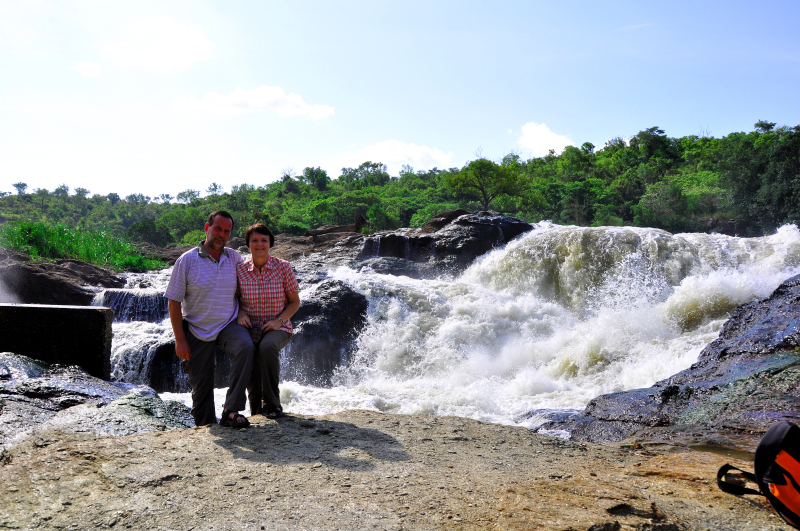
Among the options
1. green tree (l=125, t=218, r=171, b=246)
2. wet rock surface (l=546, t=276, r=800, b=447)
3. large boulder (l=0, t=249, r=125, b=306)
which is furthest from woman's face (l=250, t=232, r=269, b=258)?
green tree (l=125, t=218, r=171, b=246)

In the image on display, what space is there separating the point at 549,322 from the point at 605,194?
87.3 feet

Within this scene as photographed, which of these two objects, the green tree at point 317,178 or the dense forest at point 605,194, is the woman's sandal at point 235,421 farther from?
the green tree at point 317,178

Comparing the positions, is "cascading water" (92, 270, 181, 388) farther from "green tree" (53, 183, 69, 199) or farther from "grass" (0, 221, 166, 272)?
"green tree" (53, 183, 69, 199)

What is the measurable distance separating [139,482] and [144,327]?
8.45 m

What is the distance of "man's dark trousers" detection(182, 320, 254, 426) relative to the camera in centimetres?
346

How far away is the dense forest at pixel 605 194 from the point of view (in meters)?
27.3

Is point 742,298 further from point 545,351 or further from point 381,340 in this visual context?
point 381,340

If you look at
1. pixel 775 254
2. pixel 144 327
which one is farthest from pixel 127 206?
pixel 775 254

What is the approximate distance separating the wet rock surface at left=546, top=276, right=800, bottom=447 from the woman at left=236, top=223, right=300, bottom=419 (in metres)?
3.03

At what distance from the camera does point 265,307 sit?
12.1 ft

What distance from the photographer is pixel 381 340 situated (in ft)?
33.9

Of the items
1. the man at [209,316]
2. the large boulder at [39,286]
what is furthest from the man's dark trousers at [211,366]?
the large boulder at [39,286]

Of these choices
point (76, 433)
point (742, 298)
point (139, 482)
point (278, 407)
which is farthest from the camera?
point (742, 298)

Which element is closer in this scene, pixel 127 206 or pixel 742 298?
pixel 742 298
